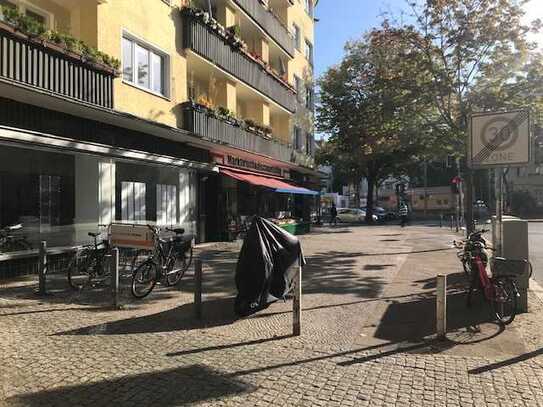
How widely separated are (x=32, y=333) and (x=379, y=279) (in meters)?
7.02

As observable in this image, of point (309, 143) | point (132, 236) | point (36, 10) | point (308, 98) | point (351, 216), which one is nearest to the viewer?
point (132, 236)

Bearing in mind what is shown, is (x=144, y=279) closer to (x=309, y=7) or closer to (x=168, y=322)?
(x=168, y=322)

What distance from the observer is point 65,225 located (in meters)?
11.8

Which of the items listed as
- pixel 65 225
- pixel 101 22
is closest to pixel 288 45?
pixel 101 22

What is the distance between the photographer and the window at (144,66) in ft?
43.7

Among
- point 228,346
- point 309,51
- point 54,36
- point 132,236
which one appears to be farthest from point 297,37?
point 228,346

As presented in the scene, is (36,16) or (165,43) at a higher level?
(165,43)

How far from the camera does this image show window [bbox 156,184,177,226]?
1532cm

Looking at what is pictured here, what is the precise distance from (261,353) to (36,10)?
978 centimetres

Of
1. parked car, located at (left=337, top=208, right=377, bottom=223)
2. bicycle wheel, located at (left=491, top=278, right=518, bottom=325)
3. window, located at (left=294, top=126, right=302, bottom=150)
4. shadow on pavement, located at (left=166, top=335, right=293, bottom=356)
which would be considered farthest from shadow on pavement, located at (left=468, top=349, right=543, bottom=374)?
parked car, located at (left=337, top=208, right=377, bottom=223)

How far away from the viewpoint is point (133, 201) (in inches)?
551

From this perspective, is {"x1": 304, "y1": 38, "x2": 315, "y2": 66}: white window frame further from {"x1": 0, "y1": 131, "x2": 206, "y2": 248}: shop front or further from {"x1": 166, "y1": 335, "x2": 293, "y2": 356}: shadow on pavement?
{"x1": 166, "y1": 335, "x2": 293, "y2": 356}: shadow on pavement

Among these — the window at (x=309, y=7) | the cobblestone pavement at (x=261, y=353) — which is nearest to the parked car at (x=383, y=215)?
the window at (x=309, y=7)

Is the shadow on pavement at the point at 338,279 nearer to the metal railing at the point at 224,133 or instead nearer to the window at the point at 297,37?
the metal railing at the point at 224,133
